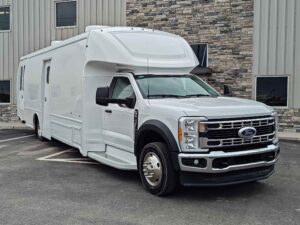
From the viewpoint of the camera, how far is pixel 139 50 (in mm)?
7355

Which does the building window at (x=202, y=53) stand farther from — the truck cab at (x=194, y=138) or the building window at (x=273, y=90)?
the truck cab at (x=194, y=138)

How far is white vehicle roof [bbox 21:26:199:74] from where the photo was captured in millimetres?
7250

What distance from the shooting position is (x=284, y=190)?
21.6 ft

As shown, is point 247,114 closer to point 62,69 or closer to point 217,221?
point 217,221

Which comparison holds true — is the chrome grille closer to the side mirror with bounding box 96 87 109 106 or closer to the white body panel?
the white body panel

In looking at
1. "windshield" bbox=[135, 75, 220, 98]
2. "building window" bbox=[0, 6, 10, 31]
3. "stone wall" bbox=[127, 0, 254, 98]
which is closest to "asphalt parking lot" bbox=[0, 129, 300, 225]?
"windshield" bbox=[135, 75, 220, 98]

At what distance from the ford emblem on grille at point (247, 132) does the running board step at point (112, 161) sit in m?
1.95

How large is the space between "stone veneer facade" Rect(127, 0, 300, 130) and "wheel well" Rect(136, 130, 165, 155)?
31.7ft

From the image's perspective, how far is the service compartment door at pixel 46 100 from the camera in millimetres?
11088

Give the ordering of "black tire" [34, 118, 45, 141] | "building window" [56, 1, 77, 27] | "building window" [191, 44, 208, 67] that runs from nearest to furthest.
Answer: "black tire" [34, 118, 45, 141] < "building window" [191, 44, 208, 67] < "building window" [56, 1, 77, 27]

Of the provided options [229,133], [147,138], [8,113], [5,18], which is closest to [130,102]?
[147,138]

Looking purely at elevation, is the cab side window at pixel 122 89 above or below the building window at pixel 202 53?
below

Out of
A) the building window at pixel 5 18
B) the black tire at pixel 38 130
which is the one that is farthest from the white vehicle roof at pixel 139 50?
the building window at pixel 5 18

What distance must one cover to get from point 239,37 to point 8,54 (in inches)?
430
